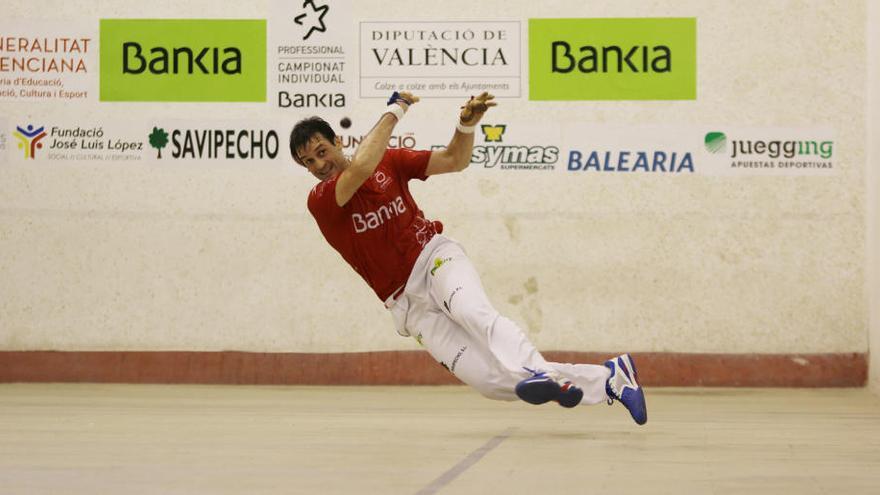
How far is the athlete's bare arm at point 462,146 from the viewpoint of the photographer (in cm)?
557

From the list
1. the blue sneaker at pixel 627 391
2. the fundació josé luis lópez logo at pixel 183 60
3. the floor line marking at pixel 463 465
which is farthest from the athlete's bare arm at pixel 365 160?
the fundació josé luis lópez logo at pixel 183 60

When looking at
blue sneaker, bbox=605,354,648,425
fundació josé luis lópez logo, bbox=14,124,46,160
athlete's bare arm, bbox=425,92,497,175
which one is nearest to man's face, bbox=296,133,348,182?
athlete's bare arm, bbox=425,92,497,175

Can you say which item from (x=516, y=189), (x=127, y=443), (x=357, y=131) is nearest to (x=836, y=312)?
(x=516, y=189)

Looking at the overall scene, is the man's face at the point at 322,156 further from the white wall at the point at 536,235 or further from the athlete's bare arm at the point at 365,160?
the white wall at the point at 536,235

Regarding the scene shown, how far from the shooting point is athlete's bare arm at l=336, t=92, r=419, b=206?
17.6 ft

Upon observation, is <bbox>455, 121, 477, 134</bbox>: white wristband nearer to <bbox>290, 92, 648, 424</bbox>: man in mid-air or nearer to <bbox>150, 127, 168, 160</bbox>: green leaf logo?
<bbox>290, 92, 648, 424</bbox>: man in mid-air

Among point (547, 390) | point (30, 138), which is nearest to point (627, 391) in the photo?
point (547, 390)

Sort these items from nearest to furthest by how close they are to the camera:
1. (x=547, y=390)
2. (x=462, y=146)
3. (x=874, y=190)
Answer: (x=547, y=390)
(x=462, y=146)
(x=874, y=190)

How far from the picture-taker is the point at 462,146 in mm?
5801

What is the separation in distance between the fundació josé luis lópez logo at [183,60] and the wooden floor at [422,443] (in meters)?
2.07

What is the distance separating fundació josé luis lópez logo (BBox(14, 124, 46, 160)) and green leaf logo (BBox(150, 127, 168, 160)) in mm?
768

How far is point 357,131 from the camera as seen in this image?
8891mm

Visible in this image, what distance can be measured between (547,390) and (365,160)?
47.4 inches

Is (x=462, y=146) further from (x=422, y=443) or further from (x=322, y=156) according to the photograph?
(x=422, y=443)
